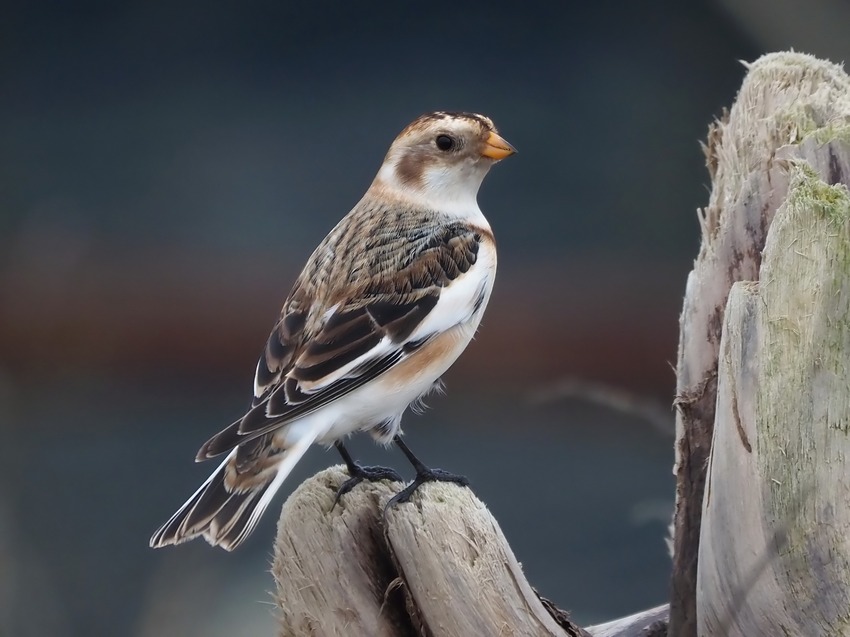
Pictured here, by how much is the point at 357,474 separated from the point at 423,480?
17 cm

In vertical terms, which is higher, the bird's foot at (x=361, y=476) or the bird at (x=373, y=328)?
the bird at (x=373, y=328)

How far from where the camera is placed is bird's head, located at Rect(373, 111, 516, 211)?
2549 millimetres

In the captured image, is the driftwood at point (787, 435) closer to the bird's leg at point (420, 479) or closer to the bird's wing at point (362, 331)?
the bird's leg at point (420, 479)

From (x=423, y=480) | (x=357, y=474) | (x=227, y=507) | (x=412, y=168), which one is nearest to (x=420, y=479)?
(x=423, y=480)

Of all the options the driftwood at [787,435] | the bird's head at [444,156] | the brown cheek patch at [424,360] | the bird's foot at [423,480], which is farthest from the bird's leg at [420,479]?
the bird's head at [444,156]

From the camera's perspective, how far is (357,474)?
2.20m

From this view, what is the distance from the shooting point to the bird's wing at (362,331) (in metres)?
2.07

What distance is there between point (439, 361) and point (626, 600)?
1.75m

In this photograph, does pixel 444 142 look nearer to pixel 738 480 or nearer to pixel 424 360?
pixel 424 360

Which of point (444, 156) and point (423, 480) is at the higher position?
point (444, 156)

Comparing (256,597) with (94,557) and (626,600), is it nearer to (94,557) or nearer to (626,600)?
(94,557)

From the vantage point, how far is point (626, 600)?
368 cm

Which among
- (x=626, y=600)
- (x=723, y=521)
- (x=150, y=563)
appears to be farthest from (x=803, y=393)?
(x=150, y=563)

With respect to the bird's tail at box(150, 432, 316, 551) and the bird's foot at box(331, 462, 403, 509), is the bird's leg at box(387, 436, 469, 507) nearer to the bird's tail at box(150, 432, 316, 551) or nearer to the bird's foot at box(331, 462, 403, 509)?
the bird's foot at box(331, 462, 403, 509)
